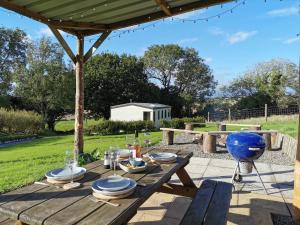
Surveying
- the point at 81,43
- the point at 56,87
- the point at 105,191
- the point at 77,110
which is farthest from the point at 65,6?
the point at 56,87

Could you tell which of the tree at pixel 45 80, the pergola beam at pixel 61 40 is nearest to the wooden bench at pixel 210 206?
the pergola beam at pixel 61 40

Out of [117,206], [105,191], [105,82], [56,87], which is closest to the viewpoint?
[117,206]

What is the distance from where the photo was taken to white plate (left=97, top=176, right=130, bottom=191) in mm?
1942

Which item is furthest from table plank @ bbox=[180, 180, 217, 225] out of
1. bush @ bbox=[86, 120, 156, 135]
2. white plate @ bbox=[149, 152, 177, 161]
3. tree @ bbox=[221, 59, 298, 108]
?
tree @ bbox=[221, 59, 298, 108]

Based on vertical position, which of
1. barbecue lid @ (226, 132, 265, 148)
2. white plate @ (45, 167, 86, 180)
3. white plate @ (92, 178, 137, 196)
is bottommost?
white plate @ (92, 178, 137, 196)

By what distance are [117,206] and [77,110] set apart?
345 centimetres

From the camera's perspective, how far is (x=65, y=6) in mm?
3615

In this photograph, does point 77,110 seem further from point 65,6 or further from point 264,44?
point 264,44

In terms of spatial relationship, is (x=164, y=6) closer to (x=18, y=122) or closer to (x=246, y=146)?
(x=246, y=146)

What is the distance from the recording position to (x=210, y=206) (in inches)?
91.9

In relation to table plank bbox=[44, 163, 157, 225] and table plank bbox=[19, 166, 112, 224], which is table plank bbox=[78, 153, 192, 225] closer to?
table plank bbox=[44, 163, 157, 225]

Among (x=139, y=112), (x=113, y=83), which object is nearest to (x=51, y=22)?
(x=139, y=112)

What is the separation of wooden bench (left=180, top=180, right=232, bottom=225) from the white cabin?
52.3ft

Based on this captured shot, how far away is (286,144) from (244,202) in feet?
14.4
